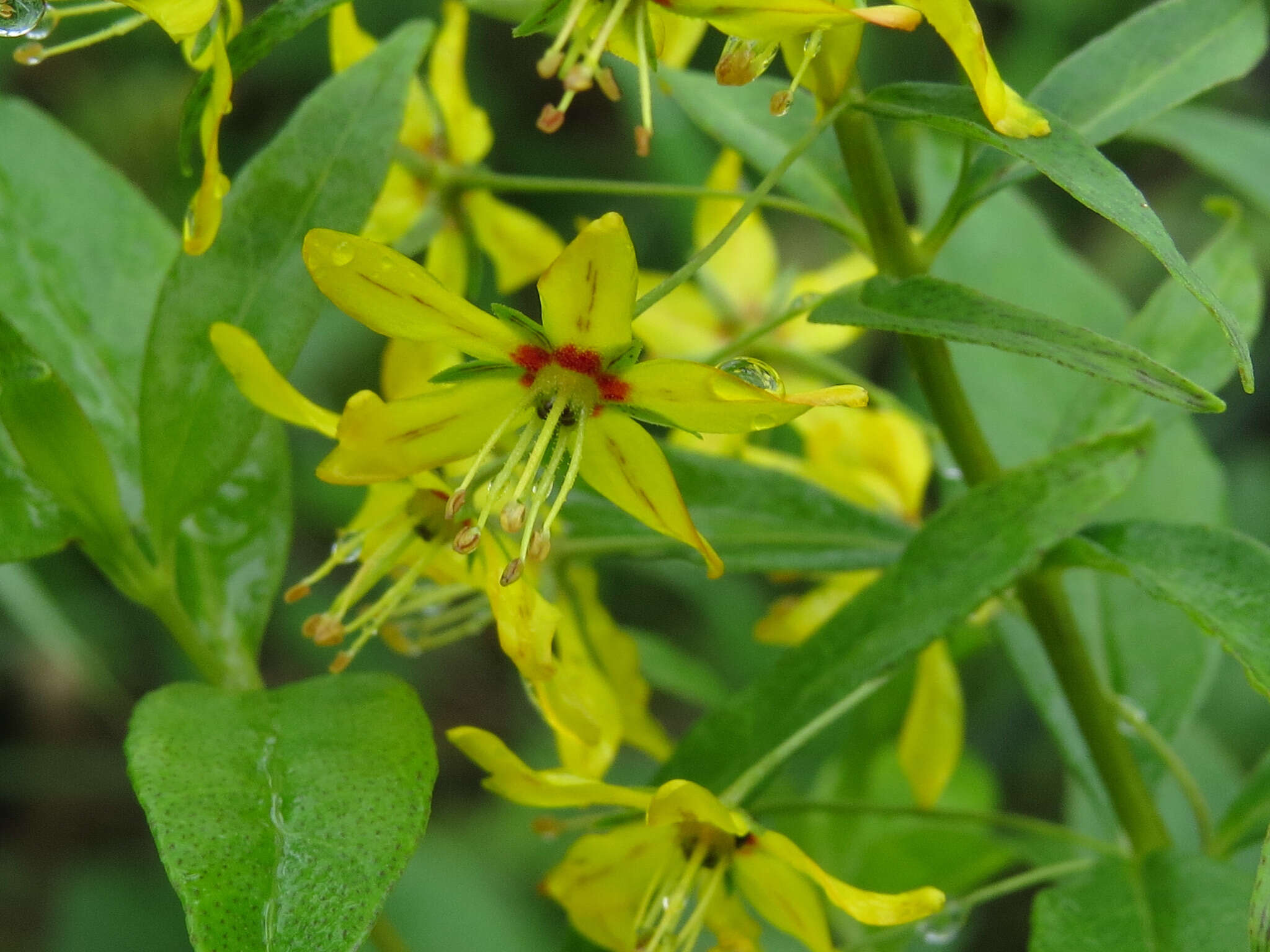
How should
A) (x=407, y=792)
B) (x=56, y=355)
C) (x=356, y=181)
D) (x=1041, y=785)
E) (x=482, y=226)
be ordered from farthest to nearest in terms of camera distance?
(x=1041, y=785)
(x=482, y=226)
(x=56, y=355)
(x=356, y=181)
(x=407, y=792)

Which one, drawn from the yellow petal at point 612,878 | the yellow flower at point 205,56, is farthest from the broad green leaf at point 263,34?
the yellow petal at point 612,878

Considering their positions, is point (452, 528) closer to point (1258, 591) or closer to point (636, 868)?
point (636, 868)

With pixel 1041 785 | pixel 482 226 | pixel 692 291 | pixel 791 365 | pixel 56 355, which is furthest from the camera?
pixel 1041 785

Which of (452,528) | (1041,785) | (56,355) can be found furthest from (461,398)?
(1041,785)


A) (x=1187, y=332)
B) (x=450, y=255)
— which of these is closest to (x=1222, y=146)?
(x=1187, y=332)

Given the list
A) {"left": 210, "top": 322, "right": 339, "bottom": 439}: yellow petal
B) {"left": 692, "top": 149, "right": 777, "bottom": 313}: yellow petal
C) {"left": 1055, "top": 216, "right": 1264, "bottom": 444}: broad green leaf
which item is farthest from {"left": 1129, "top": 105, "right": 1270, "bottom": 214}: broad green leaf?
{"left": 210, "top": 322, "right": 339, "bottom": 439}: yellow petal

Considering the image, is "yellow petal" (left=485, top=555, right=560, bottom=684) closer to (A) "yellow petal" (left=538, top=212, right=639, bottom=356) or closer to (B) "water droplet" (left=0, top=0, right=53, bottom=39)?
(A) "yellow petal" (left=538, top=212, right=639, bottom=356)
